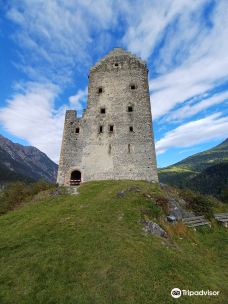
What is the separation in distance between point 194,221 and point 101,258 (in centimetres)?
1321

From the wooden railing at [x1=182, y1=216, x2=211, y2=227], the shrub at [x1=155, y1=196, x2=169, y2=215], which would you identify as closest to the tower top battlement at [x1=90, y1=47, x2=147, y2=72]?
the shrub at [x1=155, y1=196, x2=169, y2=215]

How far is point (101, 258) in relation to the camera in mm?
14297

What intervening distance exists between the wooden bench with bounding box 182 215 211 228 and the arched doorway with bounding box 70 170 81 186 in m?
16.4

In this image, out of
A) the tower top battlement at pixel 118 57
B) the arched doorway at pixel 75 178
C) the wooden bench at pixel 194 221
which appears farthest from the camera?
the tower top battlement at pixel 118 57

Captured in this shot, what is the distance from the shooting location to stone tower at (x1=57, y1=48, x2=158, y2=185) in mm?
33375

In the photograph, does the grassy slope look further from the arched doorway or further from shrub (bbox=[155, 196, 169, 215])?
the arched doorway

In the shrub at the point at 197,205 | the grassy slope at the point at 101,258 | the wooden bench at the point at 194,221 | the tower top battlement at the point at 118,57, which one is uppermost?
the tower top battlement at the point at 118,57

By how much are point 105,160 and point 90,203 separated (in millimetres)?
10696

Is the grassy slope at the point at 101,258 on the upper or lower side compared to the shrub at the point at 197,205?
lower

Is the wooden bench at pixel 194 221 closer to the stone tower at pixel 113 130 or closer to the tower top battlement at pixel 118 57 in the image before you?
the stone tower at pixel 113 130

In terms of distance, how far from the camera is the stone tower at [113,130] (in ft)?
109

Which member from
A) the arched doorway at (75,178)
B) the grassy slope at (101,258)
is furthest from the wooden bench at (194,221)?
the arched doorway at (75,178)

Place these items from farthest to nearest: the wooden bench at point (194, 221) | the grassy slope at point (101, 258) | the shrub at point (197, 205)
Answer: the shrub at point (197, 205)
the wooden bench at point (194, 221)
the grassy slope at point (101, 258)

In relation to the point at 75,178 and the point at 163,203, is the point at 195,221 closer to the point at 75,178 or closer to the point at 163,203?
the point at 163,203
